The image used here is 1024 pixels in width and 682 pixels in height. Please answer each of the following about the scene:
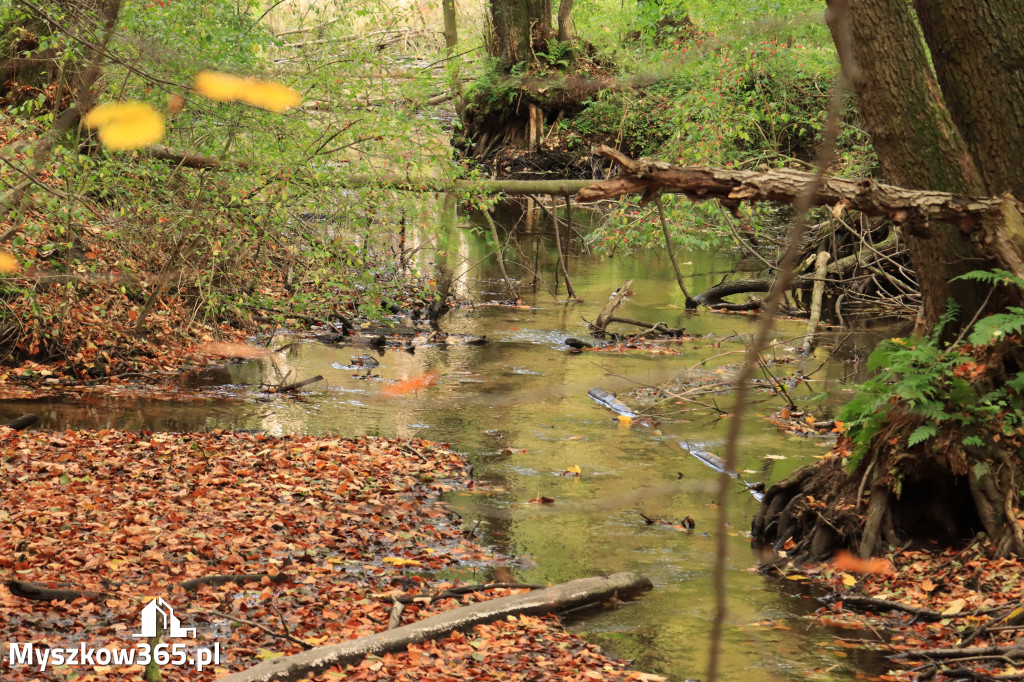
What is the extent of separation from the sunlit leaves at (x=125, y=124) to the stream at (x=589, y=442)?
3257mm

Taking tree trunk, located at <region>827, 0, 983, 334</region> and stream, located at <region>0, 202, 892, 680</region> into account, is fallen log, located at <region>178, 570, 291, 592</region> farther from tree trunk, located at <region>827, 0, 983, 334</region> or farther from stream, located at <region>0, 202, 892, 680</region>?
tree trunk, located at <region>827, 0, 983, 334</region>

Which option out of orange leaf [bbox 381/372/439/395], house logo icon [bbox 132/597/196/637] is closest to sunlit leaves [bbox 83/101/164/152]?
orange leaf [bbox 381/372/439/395]

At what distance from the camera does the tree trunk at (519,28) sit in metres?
29.2

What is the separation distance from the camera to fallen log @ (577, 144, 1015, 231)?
20.1 ft

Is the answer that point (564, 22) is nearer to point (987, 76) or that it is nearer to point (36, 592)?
point (987, 76)

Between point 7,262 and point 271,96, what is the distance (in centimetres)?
364

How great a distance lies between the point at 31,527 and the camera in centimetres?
743

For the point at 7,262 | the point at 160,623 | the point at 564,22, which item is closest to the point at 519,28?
the point at 564,22

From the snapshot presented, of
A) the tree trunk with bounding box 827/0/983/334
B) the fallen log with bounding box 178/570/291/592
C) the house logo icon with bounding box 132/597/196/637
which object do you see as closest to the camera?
the house logo icon with bounding box 132/597/196/637

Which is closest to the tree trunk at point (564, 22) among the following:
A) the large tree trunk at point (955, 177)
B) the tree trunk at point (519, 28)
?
the tree trunk at point (519, 28)

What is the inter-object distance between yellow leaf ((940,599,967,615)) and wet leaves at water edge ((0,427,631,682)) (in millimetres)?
2498

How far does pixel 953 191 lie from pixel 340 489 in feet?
20.1

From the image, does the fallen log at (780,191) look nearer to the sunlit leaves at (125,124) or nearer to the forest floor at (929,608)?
the forest floor at (929,608)

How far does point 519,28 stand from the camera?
29.4 m
